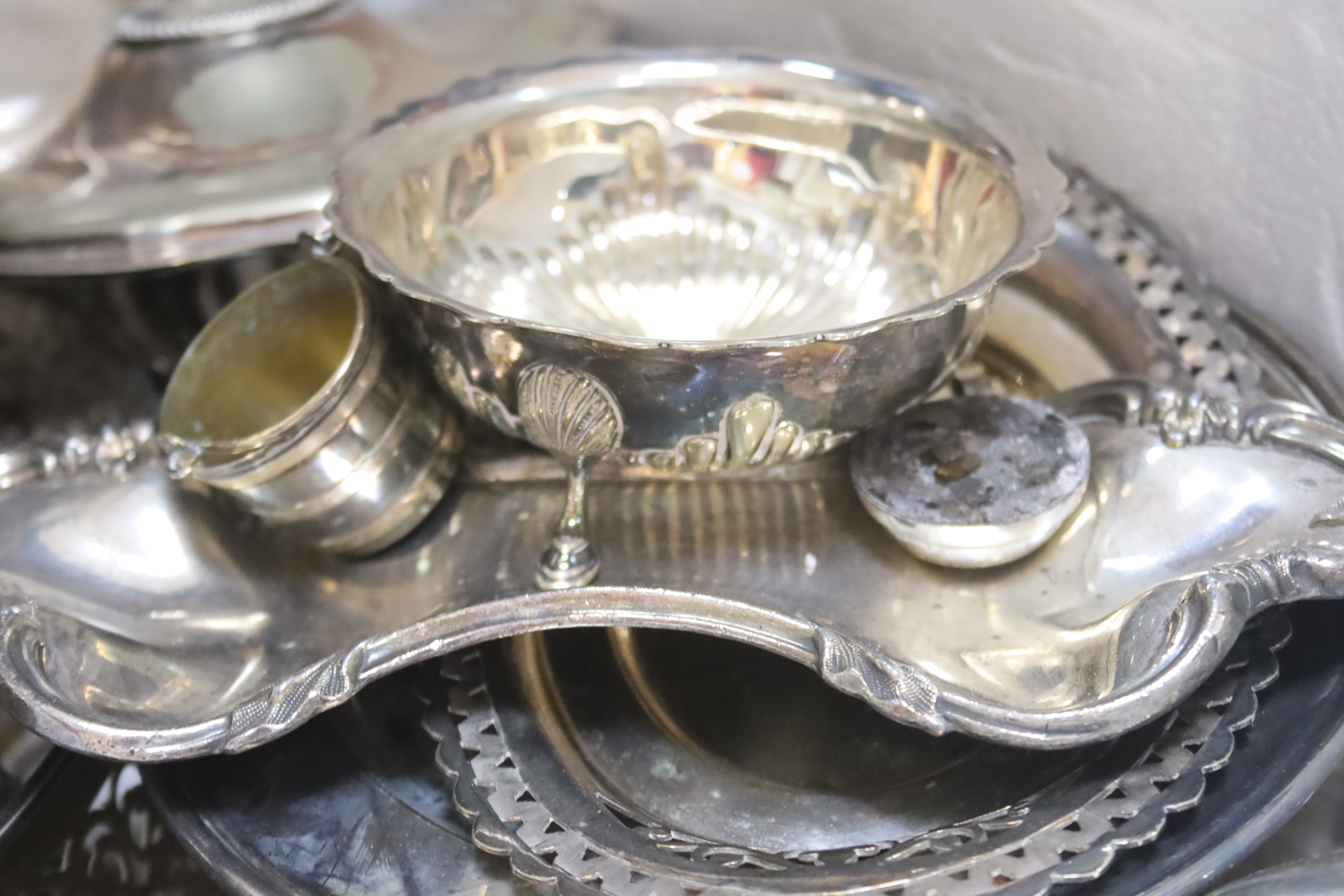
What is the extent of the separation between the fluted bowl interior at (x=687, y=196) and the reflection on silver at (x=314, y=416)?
0.08 m

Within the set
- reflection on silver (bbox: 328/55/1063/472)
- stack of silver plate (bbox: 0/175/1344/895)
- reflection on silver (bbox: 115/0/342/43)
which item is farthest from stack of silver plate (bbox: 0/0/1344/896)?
reflection on silver (bbox: 115/0/342/43)

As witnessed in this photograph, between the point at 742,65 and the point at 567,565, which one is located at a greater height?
the point at 742,65

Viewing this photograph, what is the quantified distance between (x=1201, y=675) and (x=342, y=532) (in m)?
0.45

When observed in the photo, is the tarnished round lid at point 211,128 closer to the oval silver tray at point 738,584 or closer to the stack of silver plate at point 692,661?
the stack of silver plate at point 692,661

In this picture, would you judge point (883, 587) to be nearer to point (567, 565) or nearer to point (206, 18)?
point (567, 565)

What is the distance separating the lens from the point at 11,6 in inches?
39.2

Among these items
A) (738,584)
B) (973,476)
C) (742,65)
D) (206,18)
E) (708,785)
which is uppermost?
(742,65)

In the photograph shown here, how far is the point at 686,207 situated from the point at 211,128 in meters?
0.37

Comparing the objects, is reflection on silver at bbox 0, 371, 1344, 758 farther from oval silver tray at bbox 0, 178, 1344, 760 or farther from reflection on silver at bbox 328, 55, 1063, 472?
reflection on silver at bbox 328, 55, 1063, 472

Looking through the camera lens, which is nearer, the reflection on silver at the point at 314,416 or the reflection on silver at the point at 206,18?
the reflection on silver at the point at 314,416

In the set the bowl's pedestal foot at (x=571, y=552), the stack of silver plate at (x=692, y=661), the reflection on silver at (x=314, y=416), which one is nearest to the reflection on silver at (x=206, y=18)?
the stack of silver plate at (x=692, y=661)

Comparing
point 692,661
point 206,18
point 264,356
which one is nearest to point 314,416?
point 264,356

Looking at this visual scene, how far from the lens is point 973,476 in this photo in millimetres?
554

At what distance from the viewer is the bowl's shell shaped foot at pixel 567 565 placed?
1.79 feet
